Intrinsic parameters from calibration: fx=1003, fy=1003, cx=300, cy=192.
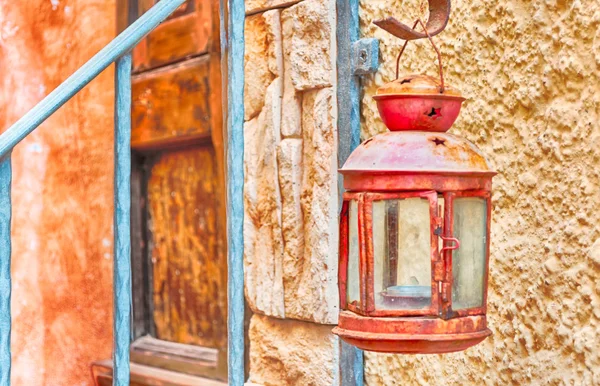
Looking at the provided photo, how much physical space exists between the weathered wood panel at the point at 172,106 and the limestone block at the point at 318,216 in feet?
2.14

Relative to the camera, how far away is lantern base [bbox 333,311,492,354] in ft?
4.69

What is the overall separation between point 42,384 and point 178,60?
1.10 meters

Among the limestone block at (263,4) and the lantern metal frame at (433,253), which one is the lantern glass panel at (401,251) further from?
the limestone block at (263,4)

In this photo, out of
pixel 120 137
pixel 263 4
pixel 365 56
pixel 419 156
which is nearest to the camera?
pixel 419 156

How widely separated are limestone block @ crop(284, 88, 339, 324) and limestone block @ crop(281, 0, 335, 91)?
0.10 ft

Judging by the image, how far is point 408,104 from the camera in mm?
1467

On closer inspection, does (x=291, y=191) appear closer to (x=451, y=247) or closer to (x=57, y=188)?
(x=451, y=247)

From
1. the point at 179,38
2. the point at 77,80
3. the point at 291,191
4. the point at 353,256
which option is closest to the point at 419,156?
the point at 353,256

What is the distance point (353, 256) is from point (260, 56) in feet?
2.66

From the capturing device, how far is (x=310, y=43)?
208 cm

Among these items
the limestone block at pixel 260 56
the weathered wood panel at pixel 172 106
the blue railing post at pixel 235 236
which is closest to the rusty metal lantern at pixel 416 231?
the blue railing post at pixel 235 236

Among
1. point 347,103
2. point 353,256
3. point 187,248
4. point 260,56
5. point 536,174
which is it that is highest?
point 260,56

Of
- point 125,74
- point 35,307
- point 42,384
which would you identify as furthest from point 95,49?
point 125,74

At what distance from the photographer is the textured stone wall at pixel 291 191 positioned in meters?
2.04
